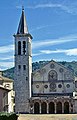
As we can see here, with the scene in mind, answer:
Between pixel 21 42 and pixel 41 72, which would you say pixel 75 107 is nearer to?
pixel 41 72

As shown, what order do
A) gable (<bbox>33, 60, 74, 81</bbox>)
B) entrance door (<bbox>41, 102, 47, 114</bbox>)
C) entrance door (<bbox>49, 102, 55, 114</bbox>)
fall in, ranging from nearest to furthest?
entrance door (<bbox>49, 102, 55, 114</bbox>) → entrance door (<bbox>41, 102, 47, 114</bbox>) → gable (<bbox>33, 60, 74, 81</bbox>)

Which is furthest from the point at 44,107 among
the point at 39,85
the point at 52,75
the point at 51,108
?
the point at 52,75

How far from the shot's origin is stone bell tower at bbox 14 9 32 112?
7425 cm

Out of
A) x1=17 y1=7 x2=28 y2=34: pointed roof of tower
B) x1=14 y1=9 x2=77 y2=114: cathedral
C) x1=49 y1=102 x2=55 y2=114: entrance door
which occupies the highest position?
x1=17 y1=7 x2=28 y2=34: pointed roof of tower

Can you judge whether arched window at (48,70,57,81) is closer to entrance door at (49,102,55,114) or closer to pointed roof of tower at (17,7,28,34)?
entrance door at (49,102,55,114)

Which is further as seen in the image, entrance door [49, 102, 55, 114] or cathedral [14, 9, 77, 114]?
entrance door [49, 102, 55, 114]

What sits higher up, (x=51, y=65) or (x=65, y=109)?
(x=51, y=65)

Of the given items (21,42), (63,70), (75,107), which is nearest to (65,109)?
(75,107)

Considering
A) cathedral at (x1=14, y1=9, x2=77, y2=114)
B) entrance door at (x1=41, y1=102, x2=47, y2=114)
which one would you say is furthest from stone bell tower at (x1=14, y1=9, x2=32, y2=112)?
entrance door at (x1=41, y1=102, x2=47, y2=114)

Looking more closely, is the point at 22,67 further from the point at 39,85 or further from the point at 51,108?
the point at 51,108

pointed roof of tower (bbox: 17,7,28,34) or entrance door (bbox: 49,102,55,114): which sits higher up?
pointed roof of tower (bbox: 17,7,28,34)

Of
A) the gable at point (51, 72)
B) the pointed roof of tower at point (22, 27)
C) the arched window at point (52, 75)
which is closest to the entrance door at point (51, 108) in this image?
the arched window at point (52, 75)

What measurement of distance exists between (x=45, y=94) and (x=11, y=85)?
7.62m

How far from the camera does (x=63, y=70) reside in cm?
7731
